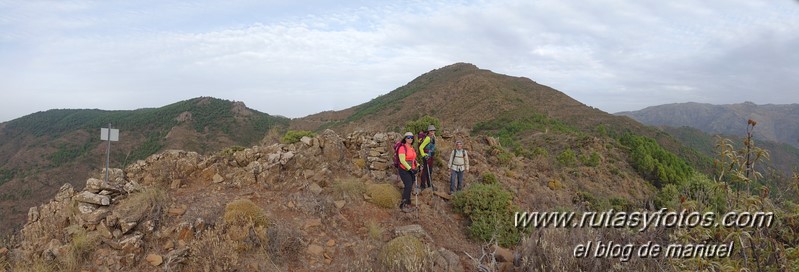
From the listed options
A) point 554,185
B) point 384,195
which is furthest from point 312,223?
point 554,185

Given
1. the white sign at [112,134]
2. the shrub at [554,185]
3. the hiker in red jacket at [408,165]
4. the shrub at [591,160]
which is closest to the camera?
the white sign at [112,134]

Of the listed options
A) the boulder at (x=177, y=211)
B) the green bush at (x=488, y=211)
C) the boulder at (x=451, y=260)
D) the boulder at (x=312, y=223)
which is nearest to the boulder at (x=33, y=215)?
the boulder at (x=177, y=211)

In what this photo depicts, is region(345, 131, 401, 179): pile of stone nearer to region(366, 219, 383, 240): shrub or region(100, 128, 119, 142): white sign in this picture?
region(366, 219, 383, 240): shrub

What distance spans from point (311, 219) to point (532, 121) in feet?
87.4

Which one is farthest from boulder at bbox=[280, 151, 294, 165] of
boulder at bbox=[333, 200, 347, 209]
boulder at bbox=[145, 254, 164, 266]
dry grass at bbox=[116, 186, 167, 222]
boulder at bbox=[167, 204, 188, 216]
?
boulder at bbox=[145, 254, 164, 266]

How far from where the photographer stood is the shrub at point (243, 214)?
566 centimetres

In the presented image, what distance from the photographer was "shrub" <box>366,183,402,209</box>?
23.5 feet

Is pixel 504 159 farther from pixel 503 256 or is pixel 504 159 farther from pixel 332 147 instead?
pixel 503 256

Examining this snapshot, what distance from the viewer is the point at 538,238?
14.3ft

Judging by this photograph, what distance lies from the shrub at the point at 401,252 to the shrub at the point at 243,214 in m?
1.94

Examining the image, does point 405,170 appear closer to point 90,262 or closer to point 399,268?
point 399,268

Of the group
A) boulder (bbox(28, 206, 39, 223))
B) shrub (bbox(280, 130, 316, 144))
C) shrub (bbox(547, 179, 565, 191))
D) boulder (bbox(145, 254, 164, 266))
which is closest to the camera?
boulder (bbox(145, 254, 164, 266))

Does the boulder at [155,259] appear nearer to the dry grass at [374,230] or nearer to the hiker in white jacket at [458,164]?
the dry grass at [374,230]

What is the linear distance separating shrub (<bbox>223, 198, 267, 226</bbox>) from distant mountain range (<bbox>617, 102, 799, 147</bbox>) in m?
122
